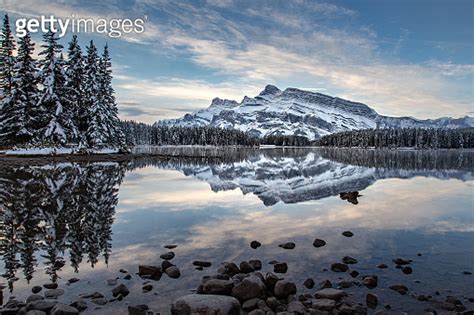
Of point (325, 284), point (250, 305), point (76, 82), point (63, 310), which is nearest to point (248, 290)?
point (250, 305)

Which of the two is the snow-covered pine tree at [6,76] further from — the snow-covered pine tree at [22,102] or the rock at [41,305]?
the rock at [41,305]

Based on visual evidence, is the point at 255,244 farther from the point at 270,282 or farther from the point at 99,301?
the point at 99,301

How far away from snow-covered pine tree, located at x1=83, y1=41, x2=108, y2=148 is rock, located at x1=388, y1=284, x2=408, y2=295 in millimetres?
59211

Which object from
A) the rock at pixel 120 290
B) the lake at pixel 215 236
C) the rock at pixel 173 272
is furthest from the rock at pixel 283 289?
the rock at pixel 120 290

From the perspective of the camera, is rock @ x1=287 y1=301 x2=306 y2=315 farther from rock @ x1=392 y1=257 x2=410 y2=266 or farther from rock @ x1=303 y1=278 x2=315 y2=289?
rock @ x1=392 y1=257 x2=410 y2=266

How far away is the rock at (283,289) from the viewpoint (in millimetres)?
9930

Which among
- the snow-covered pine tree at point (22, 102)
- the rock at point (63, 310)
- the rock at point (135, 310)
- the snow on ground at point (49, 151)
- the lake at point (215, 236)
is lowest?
the lake at point (215, 236)

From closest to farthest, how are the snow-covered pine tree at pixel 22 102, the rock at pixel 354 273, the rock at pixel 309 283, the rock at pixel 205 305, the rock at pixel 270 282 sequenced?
1. the rock at pixel 205 305
2. the rock at pixel 270 282
3. the rock at pixel 309 283
4. the rock at pixel 354 273
5. the snow-covered pine tree at pixel 22 102

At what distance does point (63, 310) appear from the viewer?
8398 millimetres

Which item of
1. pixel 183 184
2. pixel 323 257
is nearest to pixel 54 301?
pixel 323 257

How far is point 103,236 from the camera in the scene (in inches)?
602

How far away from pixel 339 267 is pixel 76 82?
64.2 m

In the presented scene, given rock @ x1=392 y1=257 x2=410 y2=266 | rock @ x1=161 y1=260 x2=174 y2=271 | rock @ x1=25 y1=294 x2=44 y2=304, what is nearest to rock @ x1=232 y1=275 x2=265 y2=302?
rock @ x1=161 y1=260 x2=174 y2=271

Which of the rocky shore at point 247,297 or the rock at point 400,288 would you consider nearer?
the rocky shore at point 247,297
